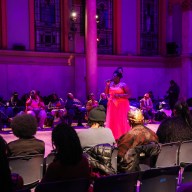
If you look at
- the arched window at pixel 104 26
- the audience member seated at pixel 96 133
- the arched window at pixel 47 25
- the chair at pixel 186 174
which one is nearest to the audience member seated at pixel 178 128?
the audience member seated at pixel 96 133

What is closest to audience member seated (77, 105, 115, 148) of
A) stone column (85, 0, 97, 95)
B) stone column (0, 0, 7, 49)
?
stone column (85, 0, 97, 95)

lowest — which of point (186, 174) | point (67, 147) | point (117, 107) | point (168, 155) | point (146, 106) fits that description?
point (146, 106)

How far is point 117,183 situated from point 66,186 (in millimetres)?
456

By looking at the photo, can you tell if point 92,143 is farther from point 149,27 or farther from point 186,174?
point 149,27

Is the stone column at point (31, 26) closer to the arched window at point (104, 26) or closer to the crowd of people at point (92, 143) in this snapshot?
the arched window at point (104, 26)

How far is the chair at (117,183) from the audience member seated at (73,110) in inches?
335

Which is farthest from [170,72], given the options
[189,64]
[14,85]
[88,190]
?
[88,190]

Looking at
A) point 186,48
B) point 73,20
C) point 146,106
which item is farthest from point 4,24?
point 186,48

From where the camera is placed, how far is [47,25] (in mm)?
15375

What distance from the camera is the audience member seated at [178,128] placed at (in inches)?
189

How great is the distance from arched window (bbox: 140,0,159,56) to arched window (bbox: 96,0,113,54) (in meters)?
1.89

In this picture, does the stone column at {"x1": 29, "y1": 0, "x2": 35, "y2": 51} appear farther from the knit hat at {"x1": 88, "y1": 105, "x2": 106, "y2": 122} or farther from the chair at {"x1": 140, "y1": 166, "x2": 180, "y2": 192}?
the chair at {"x1": 140, "y1": 166, "x2": 180, "y2": 192}

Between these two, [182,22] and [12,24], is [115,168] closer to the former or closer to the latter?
[12,24]

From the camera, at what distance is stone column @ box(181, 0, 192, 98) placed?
55.7 feet
